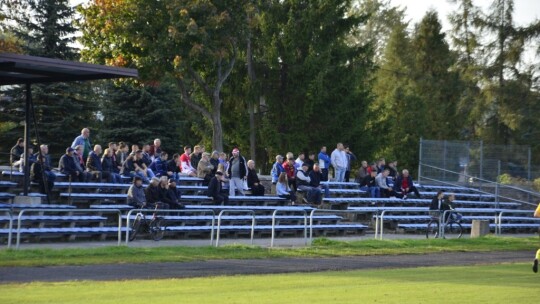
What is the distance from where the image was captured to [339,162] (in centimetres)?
4009

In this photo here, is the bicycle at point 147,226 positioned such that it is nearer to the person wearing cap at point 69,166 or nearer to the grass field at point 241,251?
the grass field at point 241,251

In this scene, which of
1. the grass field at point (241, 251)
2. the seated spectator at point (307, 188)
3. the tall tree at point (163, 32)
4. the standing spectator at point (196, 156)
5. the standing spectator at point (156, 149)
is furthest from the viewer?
the tall tree at point (163, 32)

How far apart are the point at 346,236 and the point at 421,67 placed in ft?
145

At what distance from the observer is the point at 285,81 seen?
52.7 m

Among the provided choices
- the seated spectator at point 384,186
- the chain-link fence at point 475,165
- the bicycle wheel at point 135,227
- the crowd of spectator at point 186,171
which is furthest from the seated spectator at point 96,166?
the chain-link fence at point 475,165

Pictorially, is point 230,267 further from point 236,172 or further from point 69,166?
point 236,172

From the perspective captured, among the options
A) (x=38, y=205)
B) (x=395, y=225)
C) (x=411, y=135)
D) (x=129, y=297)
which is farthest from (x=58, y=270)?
(x=411, y=135)

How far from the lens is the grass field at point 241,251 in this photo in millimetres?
22422


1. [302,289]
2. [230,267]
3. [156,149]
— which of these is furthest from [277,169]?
[302,289]

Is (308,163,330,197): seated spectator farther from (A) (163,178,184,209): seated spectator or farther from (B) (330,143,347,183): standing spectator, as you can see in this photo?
(A) (163,178,184,209): seated spectator

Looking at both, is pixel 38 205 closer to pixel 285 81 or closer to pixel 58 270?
pixel 58 270

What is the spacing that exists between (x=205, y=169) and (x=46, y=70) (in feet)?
28.2

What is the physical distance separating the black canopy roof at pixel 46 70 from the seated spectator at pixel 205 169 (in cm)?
672

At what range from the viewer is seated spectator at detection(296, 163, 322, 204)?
3559 centimetres
